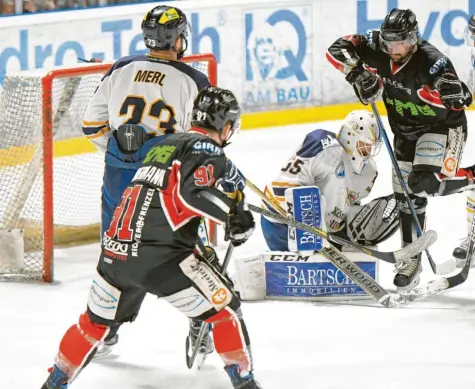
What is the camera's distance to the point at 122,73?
15.4 feet

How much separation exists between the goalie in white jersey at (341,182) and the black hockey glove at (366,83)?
12cm

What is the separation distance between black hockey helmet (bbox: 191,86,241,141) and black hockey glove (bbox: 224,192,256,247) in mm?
224

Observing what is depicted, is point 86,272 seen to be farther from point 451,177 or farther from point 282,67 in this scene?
point 282,67

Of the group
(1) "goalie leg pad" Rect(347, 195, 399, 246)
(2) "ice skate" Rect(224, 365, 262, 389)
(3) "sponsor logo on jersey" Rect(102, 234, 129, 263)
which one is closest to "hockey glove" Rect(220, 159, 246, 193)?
(3) "sponsor logo on jersey" Rect(102, 234, 129, 263)

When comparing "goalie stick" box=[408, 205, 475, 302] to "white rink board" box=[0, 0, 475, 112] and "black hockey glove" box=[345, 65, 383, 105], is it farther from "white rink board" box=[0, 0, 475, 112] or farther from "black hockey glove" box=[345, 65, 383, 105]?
"white rink board" box=[0, 0, 475, 112]

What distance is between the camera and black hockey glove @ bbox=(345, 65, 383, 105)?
525 cm

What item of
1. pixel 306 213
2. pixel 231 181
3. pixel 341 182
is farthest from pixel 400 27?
pixel 231 181

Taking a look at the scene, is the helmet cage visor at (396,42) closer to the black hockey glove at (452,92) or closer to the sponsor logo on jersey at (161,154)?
the black hockey glove at (452,92)

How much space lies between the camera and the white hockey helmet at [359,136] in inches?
211

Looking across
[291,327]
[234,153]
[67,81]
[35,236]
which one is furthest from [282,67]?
[291,327]

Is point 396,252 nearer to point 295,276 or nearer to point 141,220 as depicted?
point 295,276

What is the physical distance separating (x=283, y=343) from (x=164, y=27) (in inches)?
47.0

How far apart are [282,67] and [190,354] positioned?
4.41 metres

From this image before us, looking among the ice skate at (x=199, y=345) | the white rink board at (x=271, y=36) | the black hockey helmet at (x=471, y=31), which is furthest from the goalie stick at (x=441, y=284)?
the white rink board at (x=271, y=36)
